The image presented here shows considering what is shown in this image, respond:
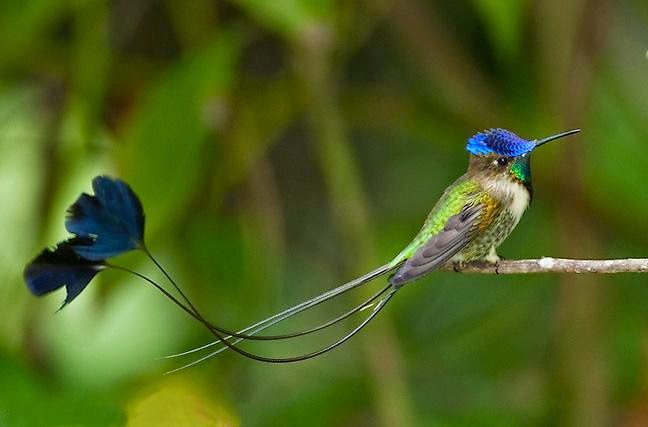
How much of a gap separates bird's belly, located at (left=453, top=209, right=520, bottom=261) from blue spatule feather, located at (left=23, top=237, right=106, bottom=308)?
26cm

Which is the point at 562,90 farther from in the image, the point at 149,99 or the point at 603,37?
the point at 149,99

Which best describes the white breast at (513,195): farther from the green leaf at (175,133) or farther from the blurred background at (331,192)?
the green leaf at (175,133)

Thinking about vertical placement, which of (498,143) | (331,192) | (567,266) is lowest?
(567,266)

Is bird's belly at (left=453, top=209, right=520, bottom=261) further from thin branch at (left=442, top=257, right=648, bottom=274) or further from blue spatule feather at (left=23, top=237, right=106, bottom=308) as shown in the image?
blue spatule feather at (left=23, top=237, right=106, bottom=308)

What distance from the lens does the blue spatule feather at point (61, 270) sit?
0.60 metres

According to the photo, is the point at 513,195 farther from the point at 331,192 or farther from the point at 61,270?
the point at 331,192

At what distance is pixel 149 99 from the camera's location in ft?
5.96

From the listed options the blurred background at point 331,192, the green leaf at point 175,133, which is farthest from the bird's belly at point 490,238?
the green leaf at point 175,133

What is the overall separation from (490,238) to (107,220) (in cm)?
26

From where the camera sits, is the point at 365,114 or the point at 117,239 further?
the point at 365,114

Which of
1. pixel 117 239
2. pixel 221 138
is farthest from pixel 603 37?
pixel 117 239

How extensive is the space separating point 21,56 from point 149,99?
0.41m

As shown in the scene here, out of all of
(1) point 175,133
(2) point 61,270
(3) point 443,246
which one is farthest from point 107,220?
(1) point 175,133

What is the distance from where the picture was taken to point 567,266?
637 mm
